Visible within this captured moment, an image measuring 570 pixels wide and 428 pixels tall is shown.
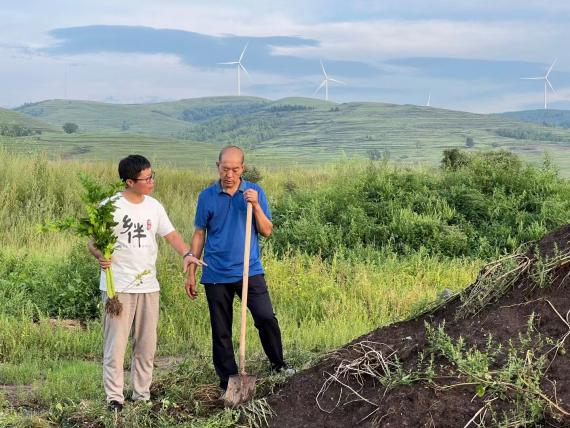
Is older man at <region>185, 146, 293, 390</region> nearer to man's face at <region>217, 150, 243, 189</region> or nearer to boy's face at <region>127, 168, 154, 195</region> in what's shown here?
man's face at <region>217, 150, 243, 189</region>

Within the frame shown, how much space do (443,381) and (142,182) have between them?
223cm

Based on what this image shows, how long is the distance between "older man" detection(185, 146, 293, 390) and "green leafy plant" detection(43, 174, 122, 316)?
1.87 ft

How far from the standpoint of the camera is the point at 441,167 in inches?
681

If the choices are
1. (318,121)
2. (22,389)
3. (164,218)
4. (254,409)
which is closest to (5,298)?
(22,389)

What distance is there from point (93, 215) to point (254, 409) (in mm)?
1544

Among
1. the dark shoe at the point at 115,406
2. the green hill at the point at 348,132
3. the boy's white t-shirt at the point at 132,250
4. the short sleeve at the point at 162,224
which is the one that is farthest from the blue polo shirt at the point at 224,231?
the green hill at the point at 348,132

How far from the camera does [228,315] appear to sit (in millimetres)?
5270

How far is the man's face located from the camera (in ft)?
16.5

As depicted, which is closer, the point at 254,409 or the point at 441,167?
the point at 254,409

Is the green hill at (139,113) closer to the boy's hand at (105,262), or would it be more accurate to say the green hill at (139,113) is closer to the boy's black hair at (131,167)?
the boy's black hair at (131,167)

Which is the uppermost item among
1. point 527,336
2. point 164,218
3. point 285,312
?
point 164,218

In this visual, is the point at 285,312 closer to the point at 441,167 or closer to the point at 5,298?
the point at 5,298

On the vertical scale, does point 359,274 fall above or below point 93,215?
below

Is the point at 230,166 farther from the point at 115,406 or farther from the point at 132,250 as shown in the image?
the point at 115,406
